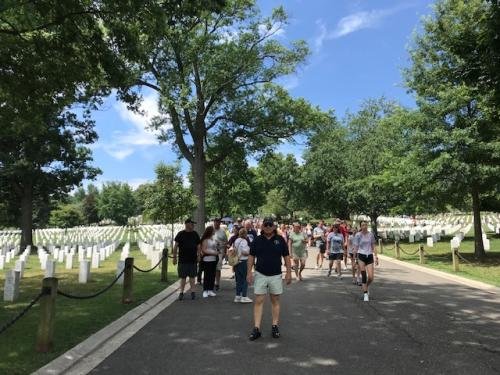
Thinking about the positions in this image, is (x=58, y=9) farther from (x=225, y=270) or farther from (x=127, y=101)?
(x=225, y=270)

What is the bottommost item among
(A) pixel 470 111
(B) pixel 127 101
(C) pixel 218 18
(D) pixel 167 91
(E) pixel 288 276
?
A: (E) pixel 288 276

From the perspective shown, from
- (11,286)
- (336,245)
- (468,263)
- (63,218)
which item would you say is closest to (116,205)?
(63,218)

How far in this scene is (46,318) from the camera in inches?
256

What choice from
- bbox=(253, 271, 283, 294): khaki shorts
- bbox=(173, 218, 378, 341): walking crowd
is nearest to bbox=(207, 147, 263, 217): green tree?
bbox=(173, 218, 378, 341): walking crowd

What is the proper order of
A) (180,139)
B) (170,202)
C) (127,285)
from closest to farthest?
(127,285), (170,202), (180,139)

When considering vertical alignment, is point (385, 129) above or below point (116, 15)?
above

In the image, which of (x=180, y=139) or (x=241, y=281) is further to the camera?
(x=180, y=139)

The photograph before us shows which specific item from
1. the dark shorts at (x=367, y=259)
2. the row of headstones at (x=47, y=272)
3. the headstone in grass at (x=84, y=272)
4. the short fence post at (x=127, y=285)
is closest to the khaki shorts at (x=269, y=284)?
the short fence post at (x=127, y=285)

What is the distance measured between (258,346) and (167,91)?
18.6 meters

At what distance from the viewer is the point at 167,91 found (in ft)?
77.8

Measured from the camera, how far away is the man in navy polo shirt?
735 cm

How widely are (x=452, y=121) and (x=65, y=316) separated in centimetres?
1734

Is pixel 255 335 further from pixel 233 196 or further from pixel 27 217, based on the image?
pixel 233 196

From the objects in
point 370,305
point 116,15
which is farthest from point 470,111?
point 116,15
